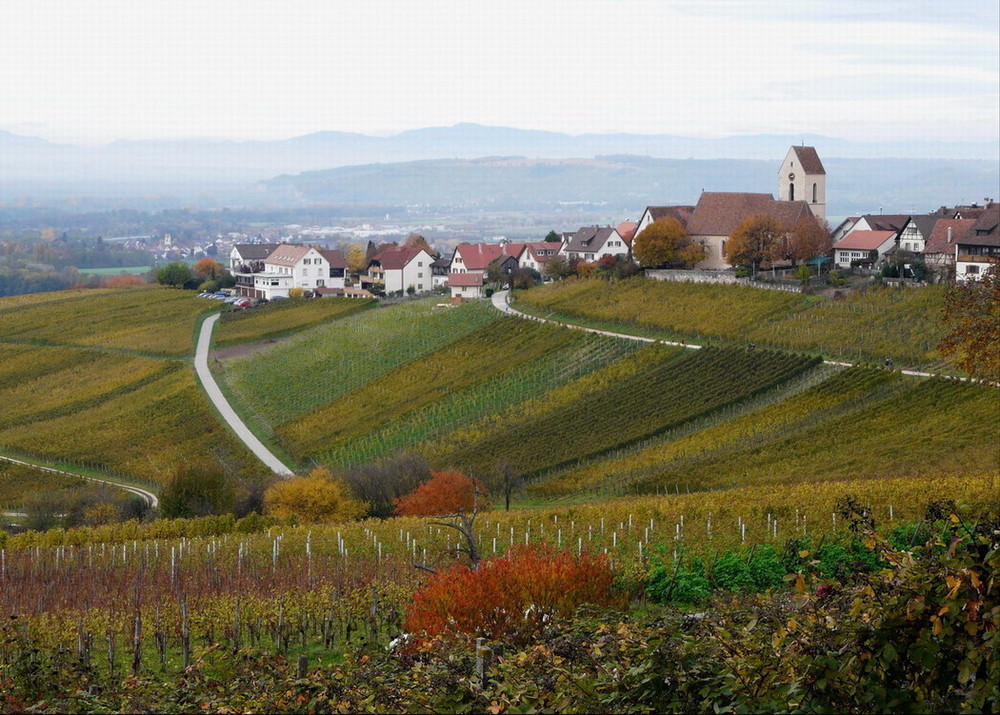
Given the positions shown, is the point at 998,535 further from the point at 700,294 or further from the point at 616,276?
the point at 616,276

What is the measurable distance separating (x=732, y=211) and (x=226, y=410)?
41140 millimetres

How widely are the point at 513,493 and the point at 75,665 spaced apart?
27622 millimetres

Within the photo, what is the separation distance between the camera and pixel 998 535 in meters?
8.18

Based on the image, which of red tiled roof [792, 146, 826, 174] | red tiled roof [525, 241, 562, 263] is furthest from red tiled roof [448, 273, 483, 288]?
red tiled roof [792, 146, 826, 174]

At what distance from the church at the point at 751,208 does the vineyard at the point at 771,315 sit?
10653 mm

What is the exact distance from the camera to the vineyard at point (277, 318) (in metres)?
83.3

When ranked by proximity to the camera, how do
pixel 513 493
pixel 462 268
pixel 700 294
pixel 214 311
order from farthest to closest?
pixel 462 268, pixel 214 311, pixel 700 294, pixel 513 493

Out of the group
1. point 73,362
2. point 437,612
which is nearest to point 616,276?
point 73,362

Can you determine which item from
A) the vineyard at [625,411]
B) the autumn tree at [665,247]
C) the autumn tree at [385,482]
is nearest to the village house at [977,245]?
the vineyard at [625,411]

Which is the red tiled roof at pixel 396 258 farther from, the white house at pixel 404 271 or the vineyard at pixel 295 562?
the vineyard at pixel 295 562

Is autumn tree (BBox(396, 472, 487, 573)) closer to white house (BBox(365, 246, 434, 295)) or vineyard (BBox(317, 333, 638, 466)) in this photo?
vineyard (BBox(317, 333, 638, 466))

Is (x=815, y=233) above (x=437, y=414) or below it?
above

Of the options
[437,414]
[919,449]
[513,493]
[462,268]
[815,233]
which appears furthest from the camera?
[462,268]

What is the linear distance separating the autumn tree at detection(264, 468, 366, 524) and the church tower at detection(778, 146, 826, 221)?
204ft
